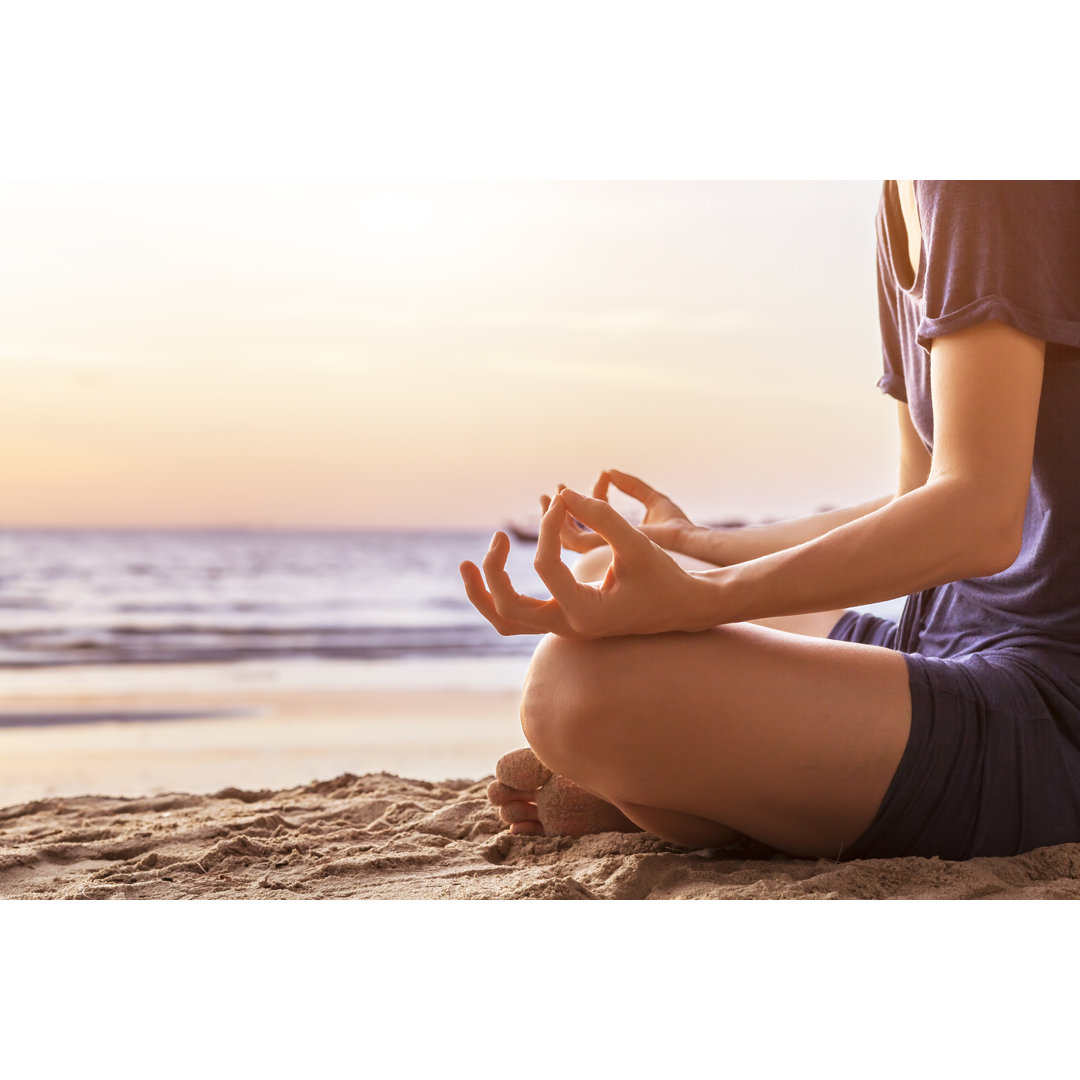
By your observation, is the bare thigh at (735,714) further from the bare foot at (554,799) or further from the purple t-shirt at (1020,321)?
the bare foot at (554,799)

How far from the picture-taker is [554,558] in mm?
947

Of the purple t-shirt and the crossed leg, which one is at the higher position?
the purple t-shirt

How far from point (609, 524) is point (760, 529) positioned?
27.1 inches

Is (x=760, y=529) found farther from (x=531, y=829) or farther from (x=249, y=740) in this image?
(x=249, y=740)

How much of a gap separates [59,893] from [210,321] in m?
8.11

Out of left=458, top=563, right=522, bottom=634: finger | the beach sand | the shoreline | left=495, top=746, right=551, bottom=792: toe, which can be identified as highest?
left=458, top=563, right=522, bottom=634: finger

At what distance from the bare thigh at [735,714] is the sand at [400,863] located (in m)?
0.10

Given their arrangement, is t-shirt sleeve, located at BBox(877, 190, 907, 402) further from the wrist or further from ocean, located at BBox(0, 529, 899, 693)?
ocean, located at BBox(0, 529, 899, 693)

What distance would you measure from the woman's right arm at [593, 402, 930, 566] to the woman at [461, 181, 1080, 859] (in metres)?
0.29

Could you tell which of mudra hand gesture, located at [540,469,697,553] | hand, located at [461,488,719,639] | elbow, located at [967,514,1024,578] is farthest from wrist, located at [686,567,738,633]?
mudra hand gesture, located at [540,469,697,553]

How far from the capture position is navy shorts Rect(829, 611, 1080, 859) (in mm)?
1041

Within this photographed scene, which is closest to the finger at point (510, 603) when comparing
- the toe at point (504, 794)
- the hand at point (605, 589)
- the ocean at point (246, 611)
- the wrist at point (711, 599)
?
the hand at point (605, 589)

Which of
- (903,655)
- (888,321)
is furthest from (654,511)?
(903,655)
